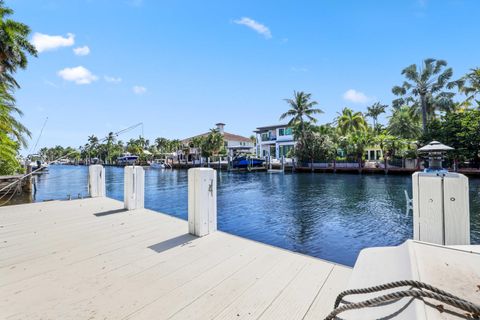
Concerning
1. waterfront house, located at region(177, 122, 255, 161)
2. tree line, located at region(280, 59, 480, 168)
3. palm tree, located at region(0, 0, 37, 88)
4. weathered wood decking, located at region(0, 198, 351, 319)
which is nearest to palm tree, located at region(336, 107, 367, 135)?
tree line, located at region(280, 59, 480, 168)

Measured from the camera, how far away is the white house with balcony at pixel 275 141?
154 feet

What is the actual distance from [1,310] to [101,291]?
78cm

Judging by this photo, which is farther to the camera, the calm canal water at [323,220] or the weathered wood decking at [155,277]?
the calm canal water at [323,220]

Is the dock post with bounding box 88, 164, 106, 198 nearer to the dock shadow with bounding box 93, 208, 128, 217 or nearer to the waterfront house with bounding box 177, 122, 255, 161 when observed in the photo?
the dock shadow with bounding box 93, 208, 128, 217

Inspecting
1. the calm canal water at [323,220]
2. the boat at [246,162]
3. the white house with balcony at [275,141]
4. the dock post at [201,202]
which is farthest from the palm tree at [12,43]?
the white house with balcony at [275,141]

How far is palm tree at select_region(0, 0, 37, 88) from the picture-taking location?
1407 cm

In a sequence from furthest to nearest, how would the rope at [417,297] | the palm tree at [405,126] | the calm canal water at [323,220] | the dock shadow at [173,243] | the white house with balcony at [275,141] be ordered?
the white house with balcony at [275,141]
the palm tree at [405,126]
the calm canal water at [323,220]
the dock shadow at [173,243]
the rope at [417,297]

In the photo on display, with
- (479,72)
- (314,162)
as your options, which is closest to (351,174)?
(314,162)

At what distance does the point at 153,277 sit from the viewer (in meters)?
2.84

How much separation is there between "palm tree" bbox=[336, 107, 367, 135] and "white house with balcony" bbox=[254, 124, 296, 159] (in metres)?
9.02

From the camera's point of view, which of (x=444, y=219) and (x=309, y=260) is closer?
(x=444, y=219)

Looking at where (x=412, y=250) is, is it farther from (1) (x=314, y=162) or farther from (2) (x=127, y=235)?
(1) (x=314, y=162)

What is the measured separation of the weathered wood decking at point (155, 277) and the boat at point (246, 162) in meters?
39.7

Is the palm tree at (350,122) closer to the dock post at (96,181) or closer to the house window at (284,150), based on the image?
the house window at (284,150)
